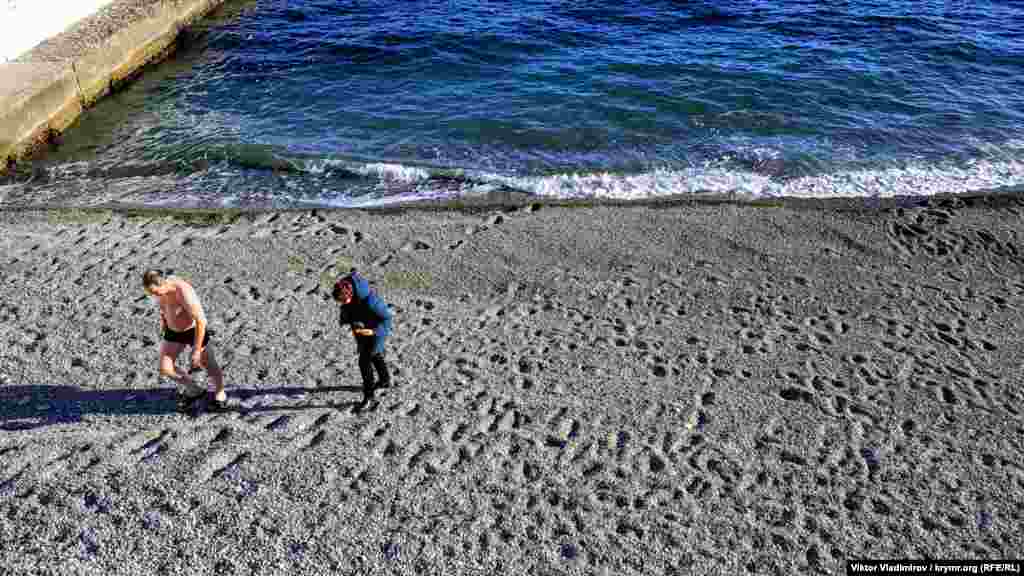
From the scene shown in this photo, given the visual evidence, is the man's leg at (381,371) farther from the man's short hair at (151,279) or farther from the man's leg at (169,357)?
the man's short hair at (151,279)

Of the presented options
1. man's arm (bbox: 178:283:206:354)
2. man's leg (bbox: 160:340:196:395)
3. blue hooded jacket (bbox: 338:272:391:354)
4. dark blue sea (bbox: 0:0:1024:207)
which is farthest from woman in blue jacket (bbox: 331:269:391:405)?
dark blue sea (bbox: 0:0:1024:207)

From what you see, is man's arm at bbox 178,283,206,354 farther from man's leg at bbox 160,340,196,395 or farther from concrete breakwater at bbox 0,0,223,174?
concrete breakwater at bbox 0,0,223,174

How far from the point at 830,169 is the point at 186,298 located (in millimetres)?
11754

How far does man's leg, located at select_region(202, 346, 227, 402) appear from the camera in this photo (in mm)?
7430

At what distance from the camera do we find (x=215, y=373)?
24.7ft

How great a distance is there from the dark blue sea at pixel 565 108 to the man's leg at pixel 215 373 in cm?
609

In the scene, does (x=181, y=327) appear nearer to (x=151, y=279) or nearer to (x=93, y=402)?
(x=151, y=279)

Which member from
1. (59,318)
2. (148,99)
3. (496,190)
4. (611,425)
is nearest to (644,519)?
(611,425)

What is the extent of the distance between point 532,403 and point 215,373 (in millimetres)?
3020

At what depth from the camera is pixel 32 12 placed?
17.8m

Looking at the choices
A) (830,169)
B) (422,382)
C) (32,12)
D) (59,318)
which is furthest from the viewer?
(32,12)

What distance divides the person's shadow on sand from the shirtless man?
0.32 metres

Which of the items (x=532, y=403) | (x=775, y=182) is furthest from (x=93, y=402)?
(x=775, y=182)

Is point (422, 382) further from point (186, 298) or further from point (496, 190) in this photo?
point (496, 190)
